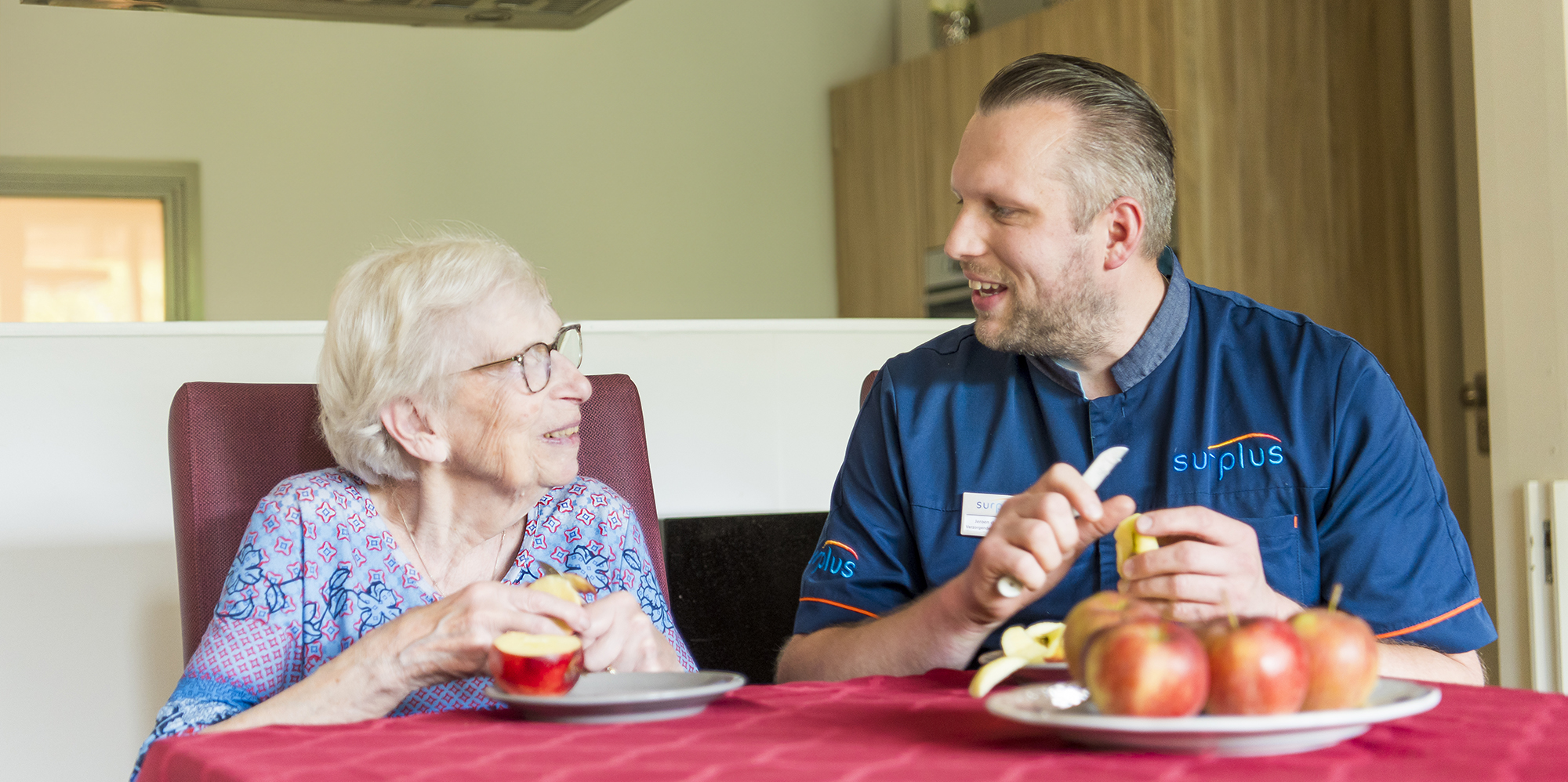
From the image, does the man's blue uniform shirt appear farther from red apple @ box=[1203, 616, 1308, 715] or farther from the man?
red apple @ box=[1203, 616, 1308, 715]

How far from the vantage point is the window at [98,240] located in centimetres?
466

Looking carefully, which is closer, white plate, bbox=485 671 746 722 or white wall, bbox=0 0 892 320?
white plate, bbox=485 671 746 722

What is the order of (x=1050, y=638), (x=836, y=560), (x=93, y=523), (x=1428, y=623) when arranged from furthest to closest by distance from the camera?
(x=93, y=523)
(x=836, y=560)
(x=1428, y=623)
(x=1050, y=638)

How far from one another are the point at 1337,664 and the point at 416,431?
103 centimetres

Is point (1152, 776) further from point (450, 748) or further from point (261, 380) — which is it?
point (261, 380)

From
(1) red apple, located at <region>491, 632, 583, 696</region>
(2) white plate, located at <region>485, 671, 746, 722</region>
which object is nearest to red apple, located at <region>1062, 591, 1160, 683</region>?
(2) white plate, located at <region>485, 671, 746, 722</region>

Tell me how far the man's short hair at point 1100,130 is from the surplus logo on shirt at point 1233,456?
26 centimetres

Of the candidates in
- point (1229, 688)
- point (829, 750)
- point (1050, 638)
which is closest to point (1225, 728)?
point (1229, 688)

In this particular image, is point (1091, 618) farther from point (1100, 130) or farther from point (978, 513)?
point (1100, 130)

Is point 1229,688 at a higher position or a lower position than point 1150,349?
lower

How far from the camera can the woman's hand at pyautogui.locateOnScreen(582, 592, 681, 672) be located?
1.07 meters

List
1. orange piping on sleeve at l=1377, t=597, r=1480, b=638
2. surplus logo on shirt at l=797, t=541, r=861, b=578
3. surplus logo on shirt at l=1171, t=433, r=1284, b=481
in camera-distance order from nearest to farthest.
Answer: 1. orange piping on sleeve at l=1377, t=597, r=1480, b=638
2. surplus logo on shirt at l=1171, t=433, r=1284, b=481
3. surplus logo on shirt at l=797, t=541, r=861, b=578

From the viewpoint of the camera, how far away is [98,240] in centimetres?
486

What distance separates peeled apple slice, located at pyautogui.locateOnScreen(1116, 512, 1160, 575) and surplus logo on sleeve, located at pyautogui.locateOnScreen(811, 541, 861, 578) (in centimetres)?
52
